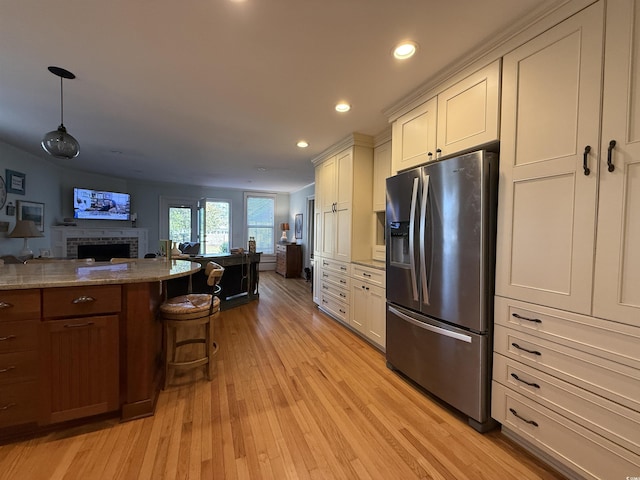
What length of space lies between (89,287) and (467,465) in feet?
7.80

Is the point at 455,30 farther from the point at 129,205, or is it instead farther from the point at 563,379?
the point at 129,205

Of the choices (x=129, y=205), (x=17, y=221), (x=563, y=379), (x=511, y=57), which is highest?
(x=511, y=57)

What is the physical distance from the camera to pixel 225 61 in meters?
1.93

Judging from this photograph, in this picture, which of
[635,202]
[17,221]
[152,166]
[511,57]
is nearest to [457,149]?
[511,57]

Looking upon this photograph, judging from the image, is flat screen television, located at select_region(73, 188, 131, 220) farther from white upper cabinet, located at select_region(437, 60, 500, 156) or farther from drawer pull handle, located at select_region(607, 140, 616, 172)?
drawer pull handle, located at select_region(607, 140, 616, 172)

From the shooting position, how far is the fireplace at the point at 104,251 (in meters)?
5.59

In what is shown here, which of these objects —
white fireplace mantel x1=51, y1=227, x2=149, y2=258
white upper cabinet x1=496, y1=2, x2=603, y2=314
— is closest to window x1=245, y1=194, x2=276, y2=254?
white fireplace mantel x1=51, y1=227, x2=149, y2=258

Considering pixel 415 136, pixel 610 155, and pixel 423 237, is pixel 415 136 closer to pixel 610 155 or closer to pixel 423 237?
pixel 423 237

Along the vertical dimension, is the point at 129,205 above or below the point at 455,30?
below

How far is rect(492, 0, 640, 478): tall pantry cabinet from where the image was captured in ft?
3.84

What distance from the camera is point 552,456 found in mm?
1407

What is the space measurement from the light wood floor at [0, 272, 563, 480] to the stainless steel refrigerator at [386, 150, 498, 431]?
24cm

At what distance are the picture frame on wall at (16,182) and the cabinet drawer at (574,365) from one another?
20.2 ft

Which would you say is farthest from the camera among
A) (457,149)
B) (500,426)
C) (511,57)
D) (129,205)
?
(129,205)
